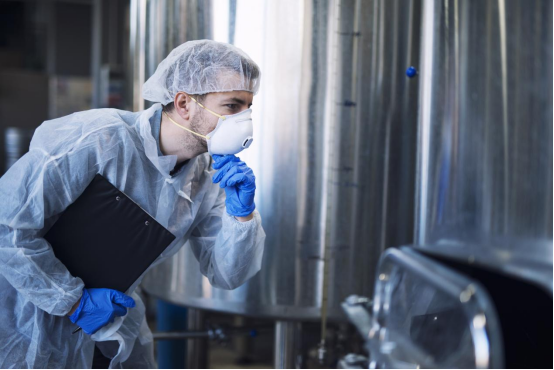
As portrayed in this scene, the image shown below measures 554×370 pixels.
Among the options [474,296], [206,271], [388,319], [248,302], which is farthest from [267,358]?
[474,296]

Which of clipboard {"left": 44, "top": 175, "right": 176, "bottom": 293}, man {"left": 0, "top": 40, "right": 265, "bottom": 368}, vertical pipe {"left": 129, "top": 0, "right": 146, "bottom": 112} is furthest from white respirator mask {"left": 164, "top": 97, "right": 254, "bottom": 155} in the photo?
vertical pipe {"left": 129, "top": 0, "right": 146, "bottom": 112}

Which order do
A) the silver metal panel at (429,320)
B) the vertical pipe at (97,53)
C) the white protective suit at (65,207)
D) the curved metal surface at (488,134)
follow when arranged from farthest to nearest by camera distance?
1. the vertical pipe at (97,53)
2. the curved metal surface at (488,134)
3. the white protective suit at (65,207)
4. the silver metal panel at (429,320)

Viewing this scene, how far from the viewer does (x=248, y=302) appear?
1634 mm

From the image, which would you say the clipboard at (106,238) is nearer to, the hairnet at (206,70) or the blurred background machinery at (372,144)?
the hairnet at (206,70)

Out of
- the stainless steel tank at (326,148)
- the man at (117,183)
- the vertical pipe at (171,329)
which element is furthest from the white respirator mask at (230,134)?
the vertical pipe at (171,329)

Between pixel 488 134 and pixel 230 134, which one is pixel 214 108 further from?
pixel 488 134

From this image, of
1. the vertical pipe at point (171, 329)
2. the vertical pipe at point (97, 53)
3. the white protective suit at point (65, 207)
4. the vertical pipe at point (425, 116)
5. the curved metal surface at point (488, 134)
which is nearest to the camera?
the white protective suit at point (65, 207)

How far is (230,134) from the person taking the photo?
121 cm

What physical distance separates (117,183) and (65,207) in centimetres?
12

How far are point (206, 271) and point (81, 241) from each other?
338 mm

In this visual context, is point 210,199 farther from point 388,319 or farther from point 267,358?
point 267,358

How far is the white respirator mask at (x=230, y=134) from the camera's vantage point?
121cm

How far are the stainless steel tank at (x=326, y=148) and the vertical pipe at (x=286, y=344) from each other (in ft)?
0.29

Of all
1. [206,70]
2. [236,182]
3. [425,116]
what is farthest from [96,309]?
[425,116]
